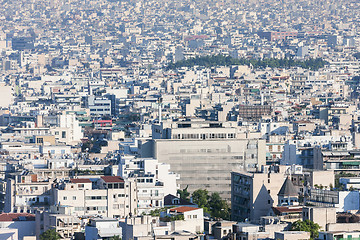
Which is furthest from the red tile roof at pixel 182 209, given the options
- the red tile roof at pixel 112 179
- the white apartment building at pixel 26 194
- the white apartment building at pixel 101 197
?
the white apartment building at pixel 26 194

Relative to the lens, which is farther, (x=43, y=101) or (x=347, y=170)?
(x=43, y=101)

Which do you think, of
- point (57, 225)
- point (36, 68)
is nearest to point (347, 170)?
point (57, 225)

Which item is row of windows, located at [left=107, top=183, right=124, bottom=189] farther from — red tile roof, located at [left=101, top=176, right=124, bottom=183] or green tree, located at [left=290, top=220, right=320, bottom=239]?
green tree, located at [left=290, top=220, right=320, bottom=239]

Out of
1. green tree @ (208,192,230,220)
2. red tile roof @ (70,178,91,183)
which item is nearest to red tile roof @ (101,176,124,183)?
red tile roof @ (70,178,91,183)

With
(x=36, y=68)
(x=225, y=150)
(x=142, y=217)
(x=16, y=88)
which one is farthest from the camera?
(x=36, y=68)

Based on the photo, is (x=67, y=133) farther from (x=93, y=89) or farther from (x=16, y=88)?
(x=16, y=88)

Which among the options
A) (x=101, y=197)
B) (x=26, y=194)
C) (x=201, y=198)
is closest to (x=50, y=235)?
(x=101, y=197)

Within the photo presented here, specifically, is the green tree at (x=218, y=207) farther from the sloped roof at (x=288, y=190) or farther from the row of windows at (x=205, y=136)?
the row of windows at (x=205, y=136)
